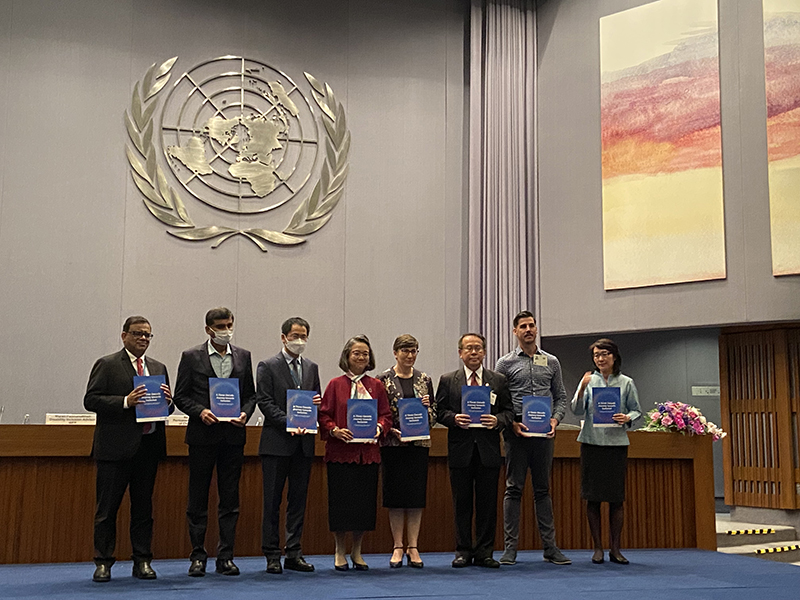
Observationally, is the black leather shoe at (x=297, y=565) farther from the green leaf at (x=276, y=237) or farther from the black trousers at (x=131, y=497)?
the green leaf at (x=276, y=237)

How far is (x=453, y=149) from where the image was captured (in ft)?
29.7

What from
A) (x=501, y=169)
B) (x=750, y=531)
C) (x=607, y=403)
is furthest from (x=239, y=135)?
(x=750, y=531)

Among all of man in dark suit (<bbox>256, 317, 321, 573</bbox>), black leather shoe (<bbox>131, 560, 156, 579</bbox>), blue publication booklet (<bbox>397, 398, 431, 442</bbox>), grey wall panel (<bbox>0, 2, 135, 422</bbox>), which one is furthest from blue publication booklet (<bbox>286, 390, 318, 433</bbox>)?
grey wall panel (<bbox>0, 2, 135, 422</bbox>)

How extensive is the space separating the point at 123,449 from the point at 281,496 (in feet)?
3.01

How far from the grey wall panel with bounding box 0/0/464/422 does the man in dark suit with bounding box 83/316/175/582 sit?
334 centimetres

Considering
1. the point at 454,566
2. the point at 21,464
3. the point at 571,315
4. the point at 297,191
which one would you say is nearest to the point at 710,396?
the point at 571,315

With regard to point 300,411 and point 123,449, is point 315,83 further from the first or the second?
point 123,449

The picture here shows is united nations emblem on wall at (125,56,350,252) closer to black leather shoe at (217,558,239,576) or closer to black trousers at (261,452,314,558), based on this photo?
black trousers at (261,452,314,558)

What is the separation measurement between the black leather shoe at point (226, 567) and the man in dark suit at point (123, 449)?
36 centimetres

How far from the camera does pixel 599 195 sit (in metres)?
8.52

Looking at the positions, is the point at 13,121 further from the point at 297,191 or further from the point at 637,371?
the point at 637,371

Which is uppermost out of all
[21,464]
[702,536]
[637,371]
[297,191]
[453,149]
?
[453,149]

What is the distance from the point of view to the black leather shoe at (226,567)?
4.69m

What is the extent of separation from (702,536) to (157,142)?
575cm
